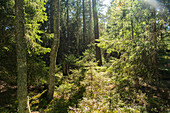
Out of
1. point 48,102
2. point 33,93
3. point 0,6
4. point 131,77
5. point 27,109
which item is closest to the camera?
point 27,109

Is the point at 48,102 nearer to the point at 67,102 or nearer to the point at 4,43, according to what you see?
the point at 67,102

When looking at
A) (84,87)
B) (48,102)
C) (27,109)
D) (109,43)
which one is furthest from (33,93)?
(109,43)

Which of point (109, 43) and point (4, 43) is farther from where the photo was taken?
point (109, 43)

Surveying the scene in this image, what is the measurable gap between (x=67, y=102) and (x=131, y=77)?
425 cm

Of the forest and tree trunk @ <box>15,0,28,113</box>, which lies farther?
the forest

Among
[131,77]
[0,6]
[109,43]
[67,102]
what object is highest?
[0,6]

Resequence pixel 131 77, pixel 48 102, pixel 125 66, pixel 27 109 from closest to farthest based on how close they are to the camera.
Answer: pixel 27 109 → pixel 125 66 → pixel 131 77 → pixel 48 102

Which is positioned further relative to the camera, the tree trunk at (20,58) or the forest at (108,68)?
the forest at (108,68)

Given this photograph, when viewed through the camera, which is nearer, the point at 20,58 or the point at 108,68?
the point at 20,58

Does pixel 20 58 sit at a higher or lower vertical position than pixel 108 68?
higher

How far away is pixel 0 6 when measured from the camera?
17.5 feet

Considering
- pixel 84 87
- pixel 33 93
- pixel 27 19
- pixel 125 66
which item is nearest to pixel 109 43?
pixel 125 66

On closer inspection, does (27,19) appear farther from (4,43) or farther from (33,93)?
(33,93)

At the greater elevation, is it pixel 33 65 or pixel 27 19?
pixel 27 19
